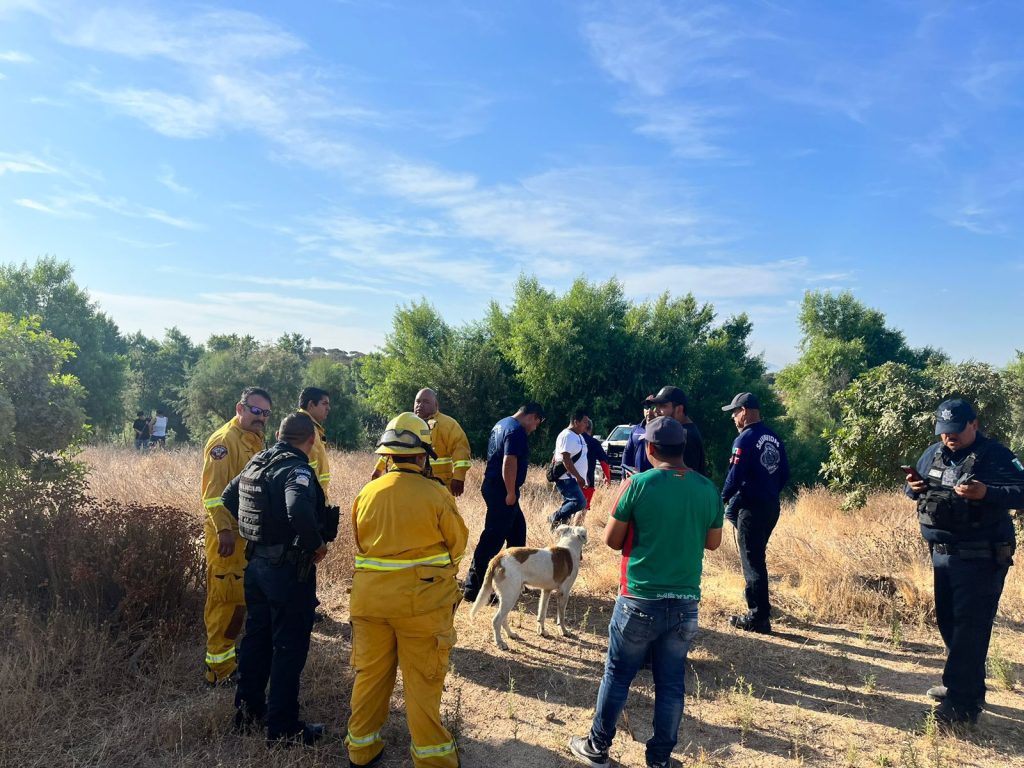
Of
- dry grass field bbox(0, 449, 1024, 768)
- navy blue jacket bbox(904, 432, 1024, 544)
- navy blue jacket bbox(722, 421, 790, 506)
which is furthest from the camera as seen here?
Result: navy blue jacket bbox(722, 421, 790, 506)

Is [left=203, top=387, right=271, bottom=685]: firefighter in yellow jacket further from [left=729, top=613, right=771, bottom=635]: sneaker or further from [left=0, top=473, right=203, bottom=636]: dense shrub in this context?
[left=729, top=613, right=771, bottom=635]: sneaker

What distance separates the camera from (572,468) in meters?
7.20

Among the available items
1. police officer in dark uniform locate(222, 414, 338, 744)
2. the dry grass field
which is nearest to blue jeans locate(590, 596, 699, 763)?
the dry grass field

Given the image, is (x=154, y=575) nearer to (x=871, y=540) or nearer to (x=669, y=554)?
(x=669, y=554)

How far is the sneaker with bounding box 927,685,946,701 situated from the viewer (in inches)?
161

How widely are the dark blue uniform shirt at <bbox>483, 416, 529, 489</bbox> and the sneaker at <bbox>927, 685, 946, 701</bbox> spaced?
3357 mm

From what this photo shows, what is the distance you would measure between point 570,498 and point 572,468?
39cm

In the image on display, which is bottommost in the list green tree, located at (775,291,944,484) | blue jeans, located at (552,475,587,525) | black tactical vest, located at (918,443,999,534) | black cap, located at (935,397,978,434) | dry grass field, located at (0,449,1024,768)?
dry grass field, located at (0,449,1024,768)

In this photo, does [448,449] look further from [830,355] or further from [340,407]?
[830,355]

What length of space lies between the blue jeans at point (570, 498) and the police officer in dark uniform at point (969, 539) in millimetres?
3812

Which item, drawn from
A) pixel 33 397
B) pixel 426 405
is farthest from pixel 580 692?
pixel 33 397

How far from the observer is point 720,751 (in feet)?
11.7

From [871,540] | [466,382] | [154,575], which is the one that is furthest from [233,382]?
[871,540]

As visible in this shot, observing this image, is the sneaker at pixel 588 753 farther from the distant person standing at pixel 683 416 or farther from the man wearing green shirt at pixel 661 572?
the distant person standing at pixel 683 416
